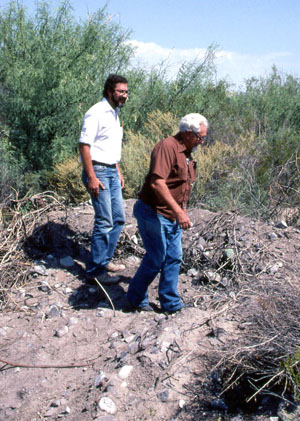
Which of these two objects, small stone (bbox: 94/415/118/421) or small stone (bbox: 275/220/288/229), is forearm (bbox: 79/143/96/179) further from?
small stone (bbox: 275/220/288/229)

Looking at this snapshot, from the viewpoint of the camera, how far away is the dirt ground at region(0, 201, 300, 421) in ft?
11.0

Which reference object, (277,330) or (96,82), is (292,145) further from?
(277,330)

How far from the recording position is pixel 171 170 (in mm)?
3941

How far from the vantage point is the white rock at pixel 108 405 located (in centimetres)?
324

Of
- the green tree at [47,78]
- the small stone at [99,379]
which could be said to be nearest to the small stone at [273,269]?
the small stone at [99,379]

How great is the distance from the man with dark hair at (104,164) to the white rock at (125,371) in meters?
1.48

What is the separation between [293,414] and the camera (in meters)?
2.99

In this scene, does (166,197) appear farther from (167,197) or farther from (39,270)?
(39,270)

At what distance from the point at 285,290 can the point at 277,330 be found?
24.2 inches

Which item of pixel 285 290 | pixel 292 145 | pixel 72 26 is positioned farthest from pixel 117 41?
pixel 285 290

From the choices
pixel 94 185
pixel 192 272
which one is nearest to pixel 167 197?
pixel 94 185

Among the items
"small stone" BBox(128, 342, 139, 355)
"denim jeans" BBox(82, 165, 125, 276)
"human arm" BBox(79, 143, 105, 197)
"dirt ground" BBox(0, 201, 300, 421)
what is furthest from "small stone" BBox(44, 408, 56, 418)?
"human arm" BBox(79, 143, 105, 197)

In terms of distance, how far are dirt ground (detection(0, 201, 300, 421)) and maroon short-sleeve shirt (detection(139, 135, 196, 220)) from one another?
103 cm

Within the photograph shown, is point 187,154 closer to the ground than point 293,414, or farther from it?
farther from it
